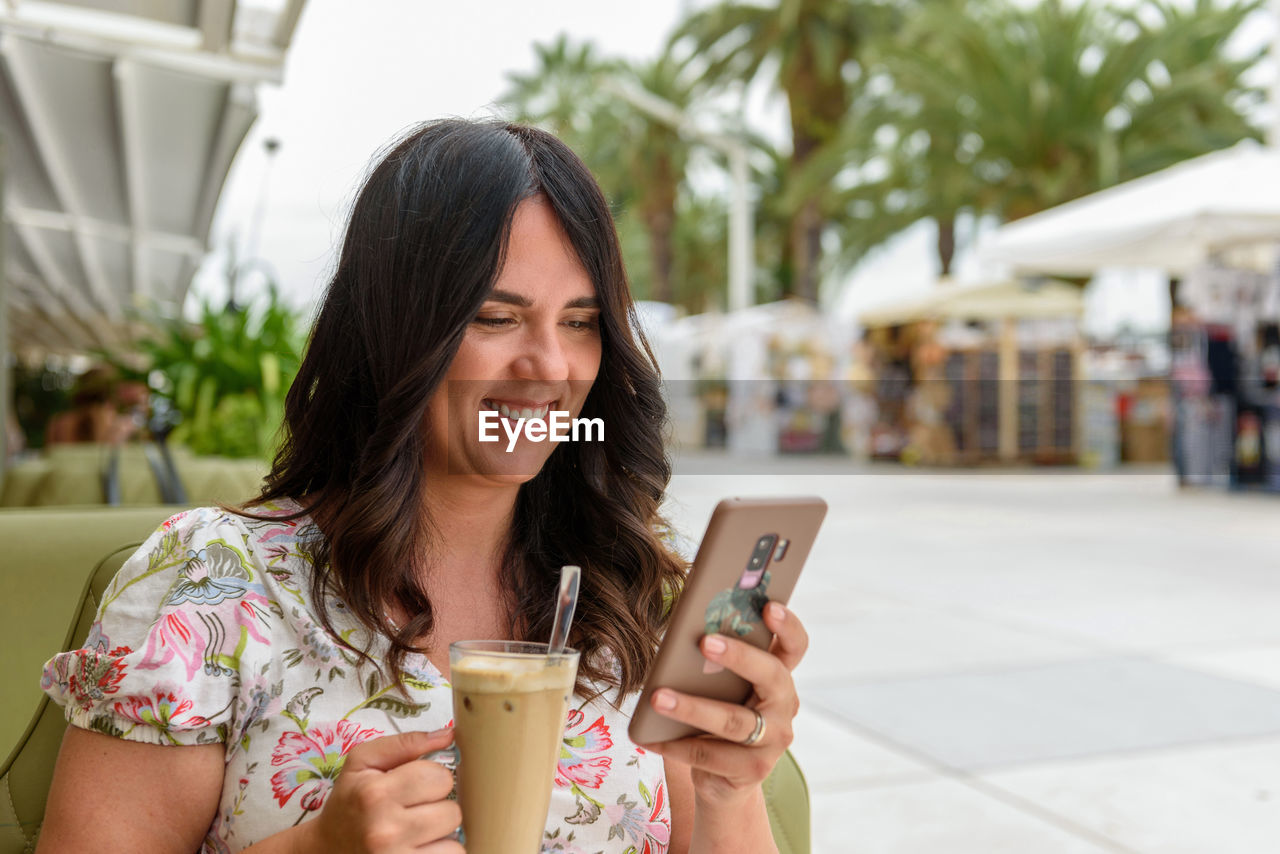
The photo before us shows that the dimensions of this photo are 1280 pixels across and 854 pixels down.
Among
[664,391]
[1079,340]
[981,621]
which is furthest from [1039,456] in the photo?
[664,391]

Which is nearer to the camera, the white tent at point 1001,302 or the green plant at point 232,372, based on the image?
the green plant at point 232,372

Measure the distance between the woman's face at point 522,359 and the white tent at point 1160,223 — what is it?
904 cm

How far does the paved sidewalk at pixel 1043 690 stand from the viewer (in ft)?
10.2

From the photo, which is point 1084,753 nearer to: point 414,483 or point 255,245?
point 414,483

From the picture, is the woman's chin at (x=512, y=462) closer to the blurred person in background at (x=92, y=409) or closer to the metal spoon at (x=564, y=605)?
the metal spoon at (x=564, y=605)

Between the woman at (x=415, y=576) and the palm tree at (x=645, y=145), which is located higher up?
the palm tree at (x=645, y=145)

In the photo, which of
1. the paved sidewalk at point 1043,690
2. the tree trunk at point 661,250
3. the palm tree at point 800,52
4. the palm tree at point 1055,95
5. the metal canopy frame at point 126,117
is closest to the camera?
the paved sidewalk at point 1043,690

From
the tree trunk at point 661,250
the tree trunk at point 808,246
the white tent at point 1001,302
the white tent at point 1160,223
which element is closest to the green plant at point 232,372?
the white tent at point 1160,223

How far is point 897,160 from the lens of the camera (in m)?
17.6

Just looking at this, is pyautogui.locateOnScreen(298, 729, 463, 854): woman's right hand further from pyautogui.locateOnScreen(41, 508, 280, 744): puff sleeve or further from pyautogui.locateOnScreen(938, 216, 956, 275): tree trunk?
pyautogui.locateOnScreen(938, 216, 956, 275): tree trunk

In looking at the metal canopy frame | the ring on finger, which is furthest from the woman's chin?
the metal canopy frame

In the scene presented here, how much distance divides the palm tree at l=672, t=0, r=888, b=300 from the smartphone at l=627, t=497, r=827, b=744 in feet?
59.7

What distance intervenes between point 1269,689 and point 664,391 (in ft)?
12.2

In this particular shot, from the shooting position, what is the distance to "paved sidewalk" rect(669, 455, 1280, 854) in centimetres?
312
